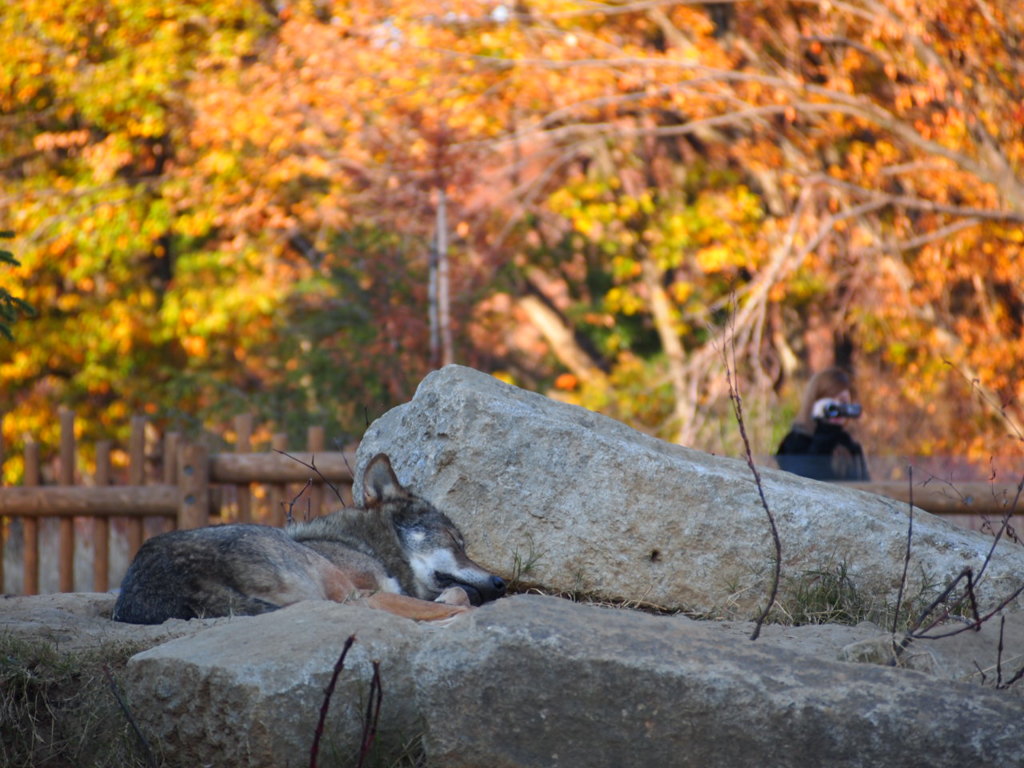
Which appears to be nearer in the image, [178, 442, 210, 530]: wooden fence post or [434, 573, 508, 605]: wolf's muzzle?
[434, 573, 508, 605]: wolf's muzzle

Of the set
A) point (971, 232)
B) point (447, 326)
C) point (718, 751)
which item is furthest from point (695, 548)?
point (971, 232)

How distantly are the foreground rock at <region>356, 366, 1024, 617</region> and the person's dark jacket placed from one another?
3342mm

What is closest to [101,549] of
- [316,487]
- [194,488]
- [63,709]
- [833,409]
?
[194,488]

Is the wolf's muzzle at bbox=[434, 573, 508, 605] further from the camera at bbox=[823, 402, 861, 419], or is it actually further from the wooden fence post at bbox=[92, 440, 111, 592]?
the wooden fence post at bbox=[92, 440, 111, 592]

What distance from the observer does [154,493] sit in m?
9.31

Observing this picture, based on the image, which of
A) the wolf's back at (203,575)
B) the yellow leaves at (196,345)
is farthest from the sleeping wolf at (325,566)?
the yellow leaves at (196,345)

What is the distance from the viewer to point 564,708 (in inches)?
130

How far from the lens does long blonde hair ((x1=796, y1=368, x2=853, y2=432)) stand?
356 inches

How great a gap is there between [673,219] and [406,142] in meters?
3.97

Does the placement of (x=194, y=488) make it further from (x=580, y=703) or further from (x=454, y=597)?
(x=580, y=703)

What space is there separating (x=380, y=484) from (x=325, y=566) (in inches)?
24.3

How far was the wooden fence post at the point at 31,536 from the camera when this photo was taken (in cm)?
958

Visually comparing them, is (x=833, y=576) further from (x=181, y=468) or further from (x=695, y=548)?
(x=181, y=468)

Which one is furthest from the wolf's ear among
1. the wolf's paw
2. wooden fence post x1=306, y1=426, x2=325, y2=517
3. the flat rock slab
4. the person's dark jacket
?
the person's dark jacket
